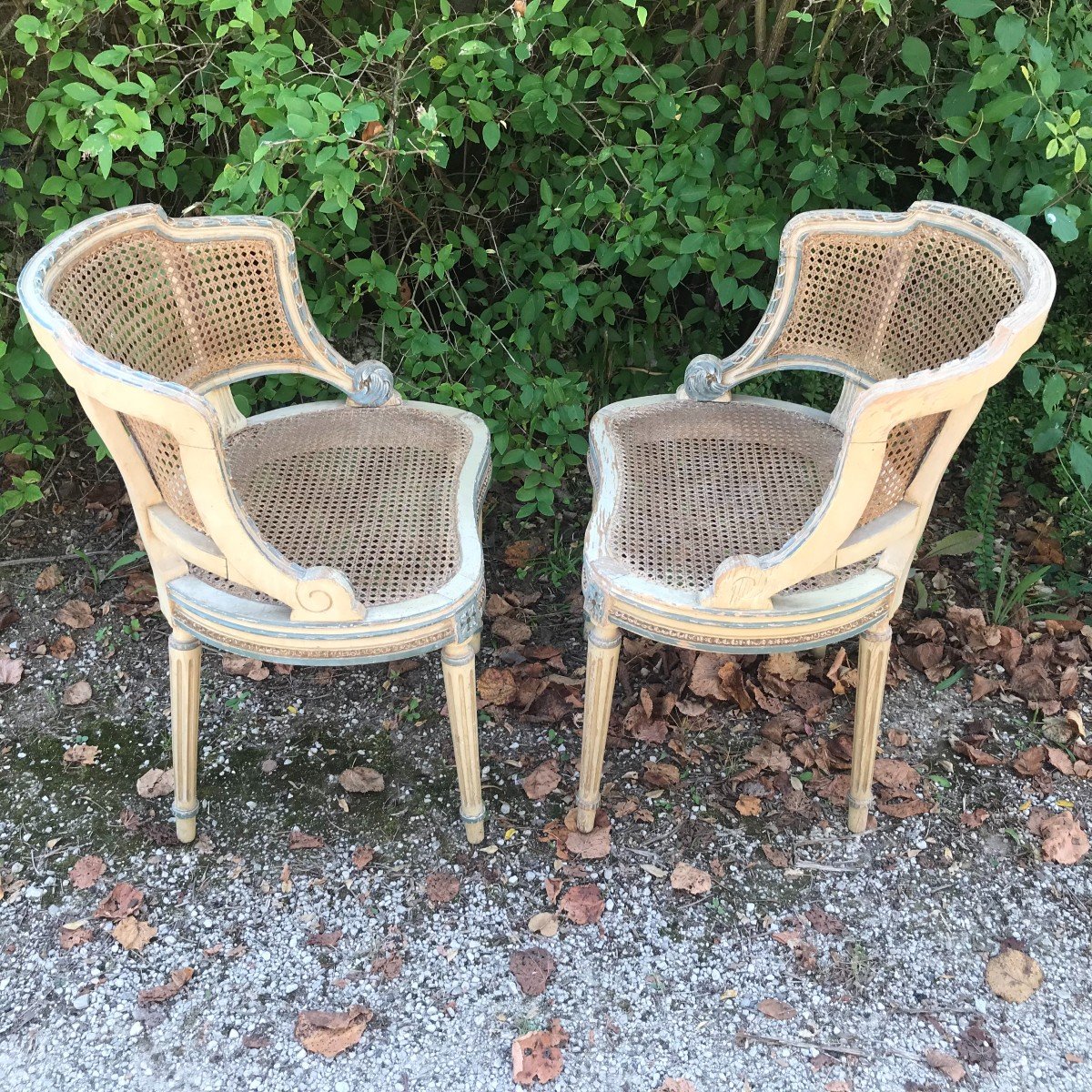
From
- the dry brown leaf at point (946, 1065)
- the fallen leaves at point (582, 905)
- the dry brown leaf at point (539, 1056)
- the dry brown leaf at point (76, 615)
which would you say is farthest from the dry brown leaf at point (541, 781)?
the dry brown leaf at point (76, 615)

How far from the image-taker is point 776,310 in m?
2.13

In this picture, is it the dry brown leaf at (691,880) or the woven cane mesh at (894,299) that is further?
the dry brown leaf at (691,880)

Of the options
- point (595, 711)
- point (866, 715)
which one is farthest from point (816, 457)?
point (595, 711)

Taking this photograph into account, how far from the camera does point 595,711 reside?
1996mm

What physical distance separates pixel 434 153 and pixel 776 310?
0.79 metres

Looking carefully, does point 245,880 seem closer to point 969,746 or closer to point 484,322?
point 484,322

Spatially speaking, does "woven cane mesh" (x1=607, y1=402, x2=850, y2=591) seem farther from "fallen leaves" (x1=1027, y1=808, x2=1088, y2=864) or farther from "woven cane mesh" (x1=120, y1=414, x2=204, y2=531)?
"fallen leaves" (x1=1027, y1=808, x2=1088, y2=864)

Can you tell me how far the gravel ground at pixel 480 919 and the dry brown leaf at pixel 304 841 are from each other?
2cm

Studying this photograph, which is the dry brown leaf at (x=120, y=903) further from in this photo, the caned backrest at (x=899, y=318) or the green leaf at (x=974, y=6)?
the green leaf at (x=974, y=6)

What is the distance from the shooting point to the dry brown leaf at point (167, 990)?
1.86 meters

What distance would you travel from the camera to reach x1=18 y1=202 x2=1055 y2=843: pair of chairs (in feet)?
5.23

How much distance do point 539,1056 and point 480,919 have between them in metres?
0.31

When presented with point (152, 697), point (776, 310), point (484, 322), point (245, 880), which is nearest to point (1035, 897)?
point (776, 310)

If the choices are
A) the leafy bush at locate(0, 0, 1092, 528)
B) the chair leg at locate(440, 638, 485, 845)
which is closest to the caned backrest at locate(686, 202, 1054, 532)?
the leafy bush at locate(0, 0, 1092, 528)
